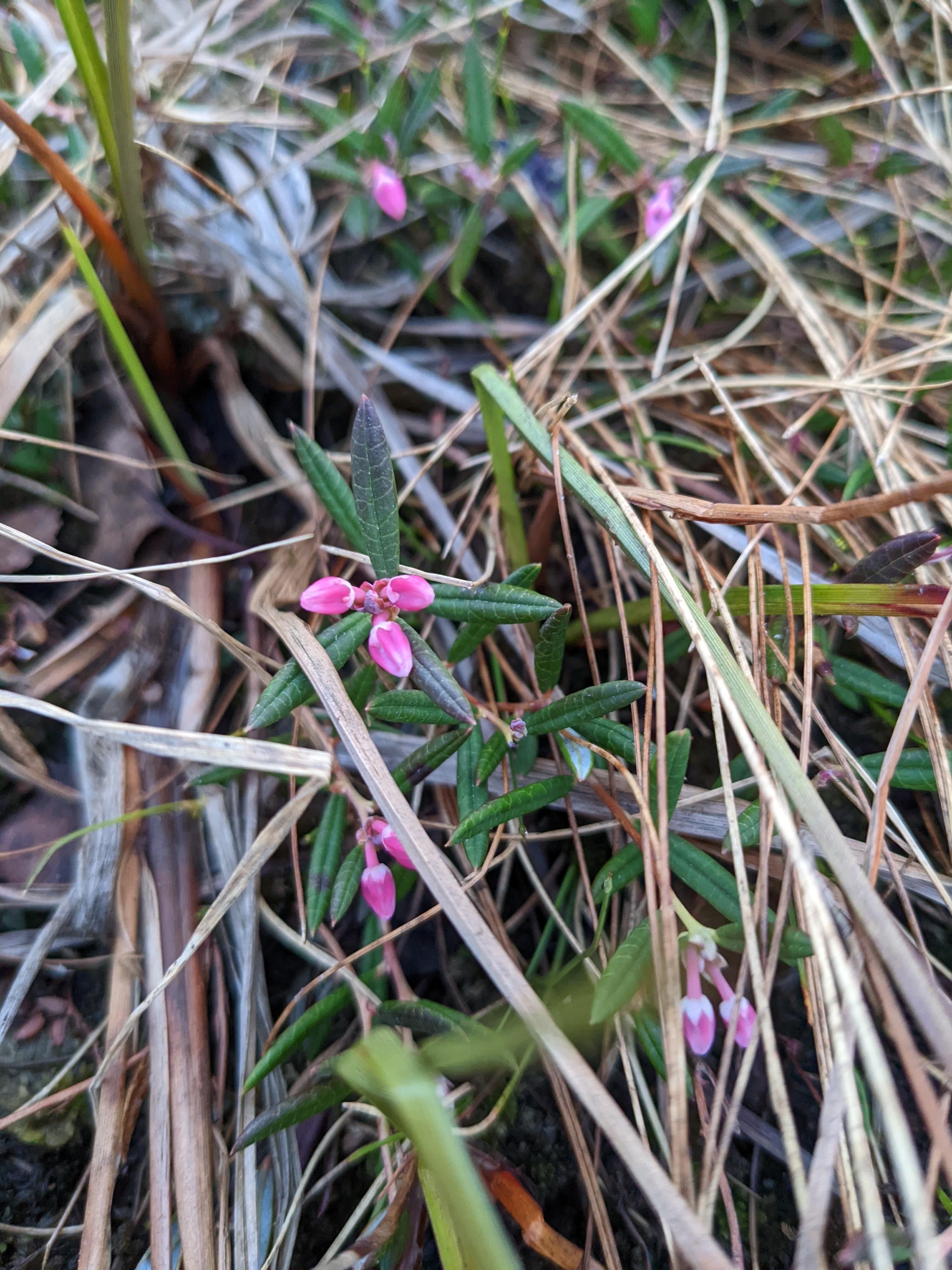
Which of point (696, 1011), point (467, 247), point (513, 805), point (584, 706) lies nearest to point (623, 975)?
point (696, 1011)

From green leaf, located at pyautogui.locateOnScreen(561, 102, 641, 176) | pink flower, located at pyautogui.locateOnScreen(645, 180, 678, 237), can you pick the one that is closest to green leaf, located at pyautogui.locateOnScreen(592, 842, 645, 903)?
pink flower, located at pyautogui.locateOnScreen(645, 180, 678, 237)

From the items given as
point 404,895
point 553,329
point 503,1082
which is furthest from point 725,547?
point 503,1082

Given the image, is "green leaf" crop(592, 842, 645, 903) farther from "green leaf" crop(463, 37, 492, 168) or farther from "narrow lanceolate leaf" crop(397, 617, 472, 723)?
"green leaf" crop(463, 37, 492, 168)

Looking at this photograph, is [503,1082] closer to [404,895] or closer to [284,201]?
[404,895]

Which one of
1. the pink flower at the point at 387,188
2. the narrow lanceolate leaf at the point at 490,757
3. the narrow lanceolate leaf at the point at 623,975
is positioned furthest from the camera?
the pink flower at the point at 387,188

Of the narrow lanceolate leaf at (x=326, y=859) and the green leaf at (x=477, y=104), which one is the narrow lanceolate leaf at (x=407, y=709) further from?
the green leaf at (x=477, y=104)

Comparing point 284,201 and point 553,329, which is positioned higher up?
point 284,201

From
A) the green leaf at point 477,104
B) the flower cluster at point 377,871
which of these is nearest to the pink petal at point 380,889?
the flower cluster at point 377,871
